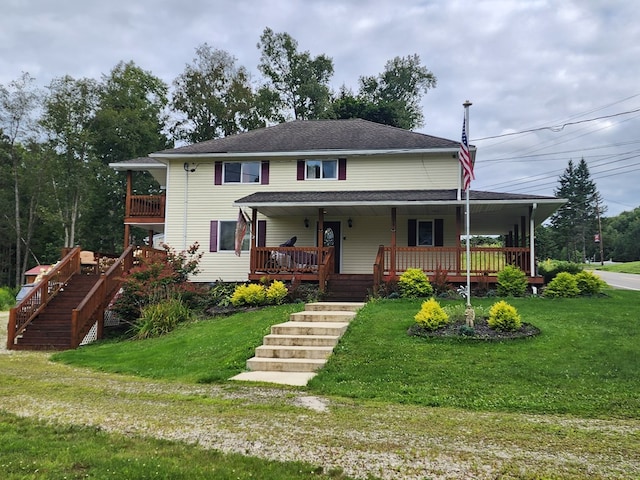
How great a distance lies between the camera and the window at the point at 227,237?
1780 cm

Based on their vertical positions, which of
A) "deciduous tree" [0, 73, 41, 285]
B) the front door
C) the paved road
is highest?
"deciduous tree" [0, 73, 41, 285]

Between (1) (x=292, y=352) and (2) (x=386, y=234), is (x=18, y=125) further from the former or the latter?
(1) (x=292, y=352)

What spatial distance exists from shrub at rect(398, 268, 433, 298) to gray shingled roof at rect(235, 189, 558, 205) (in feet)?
8.25

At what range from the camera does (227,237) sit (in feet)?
58.7

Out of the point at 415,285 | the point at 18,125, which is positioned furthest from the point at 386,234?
the point at 18,125

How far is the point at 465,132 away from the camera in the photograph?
1054cm

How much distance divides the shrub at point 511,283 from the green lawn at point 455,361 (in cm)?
162

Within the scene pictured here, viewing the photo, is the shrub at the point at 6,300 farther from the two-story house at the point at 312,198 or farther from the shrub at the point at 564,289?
the shrub at the point at 564,289

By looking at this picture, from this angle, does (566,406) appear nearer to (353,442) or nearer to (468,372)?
(468,372)

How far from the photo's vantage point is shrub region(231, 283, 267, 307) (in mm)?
13422

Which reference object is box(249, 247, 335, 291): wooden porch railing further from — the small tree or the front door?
the small tree

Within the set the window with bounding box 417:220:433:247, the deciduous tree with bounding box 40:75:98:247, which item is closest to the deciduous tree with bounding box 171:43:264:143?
the deciduous tree with bounding box 40:75:98:247

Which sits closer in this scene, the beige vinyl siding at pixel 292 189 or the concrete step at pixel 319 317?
the concrete step at pixel 319 317

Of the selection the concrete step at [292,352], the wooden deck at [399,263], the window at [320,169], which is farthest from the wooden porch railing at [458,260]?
the concrete step at [292,352]
